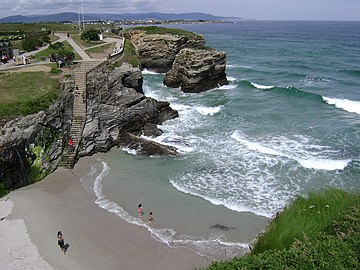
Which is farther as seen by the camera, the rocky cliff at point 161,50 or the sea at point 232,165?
the rocky cliff at point 161,50

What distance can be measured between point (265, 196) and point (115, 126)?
583 inches

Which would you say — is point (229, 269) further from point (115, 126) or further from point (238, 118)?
point (238, 118)

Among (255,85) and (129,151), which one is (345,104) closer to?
(255,85)

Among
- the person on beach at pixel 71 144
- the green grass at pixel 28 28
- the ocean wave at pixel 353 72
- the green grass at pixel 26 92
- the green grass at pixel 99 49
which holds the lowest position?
the person on beach at pixel 71 144

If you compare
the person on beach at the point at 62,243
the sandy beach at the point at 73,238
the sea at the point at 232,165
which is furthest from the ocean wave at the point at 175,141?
the person on beach at the point at 62,243

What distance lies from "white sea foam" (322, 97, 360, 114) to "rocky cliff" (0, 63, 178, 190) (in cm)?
1856

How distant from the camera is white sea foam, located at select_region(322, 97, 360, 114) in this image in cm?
3872

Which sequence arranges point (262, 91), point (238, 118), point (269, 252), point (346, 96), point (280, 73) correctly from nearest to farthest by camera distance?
point (269, 252), point (238, 118), point (346, 96), point (262, 91), point (280, 73)

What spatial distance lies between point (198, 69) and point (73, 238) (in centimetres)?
3316

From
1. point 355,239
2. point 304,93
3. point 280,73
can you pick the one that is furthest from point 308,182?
point 280,73

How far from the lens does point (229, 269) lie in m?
10.4

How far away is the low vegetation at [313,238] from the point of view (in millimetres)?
10180

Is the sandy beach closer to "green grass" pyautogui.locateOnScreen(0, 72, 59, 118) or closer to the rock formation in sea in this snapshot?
"green grass" pyautogui.locateOnScreen(0, 72, 59, 118)

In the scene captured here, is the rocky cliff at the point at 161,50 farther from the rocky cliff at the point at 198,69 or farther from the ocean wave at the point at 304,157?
the ocean wave at the point at 304,157
